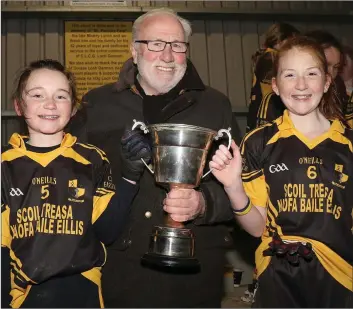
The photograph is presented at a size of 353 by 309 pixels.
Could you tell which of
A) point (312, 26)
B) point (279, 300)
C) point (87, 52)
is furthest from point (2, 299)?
point (312, 26)

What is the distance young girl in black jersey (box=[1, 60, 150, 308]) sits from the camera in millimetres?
2510

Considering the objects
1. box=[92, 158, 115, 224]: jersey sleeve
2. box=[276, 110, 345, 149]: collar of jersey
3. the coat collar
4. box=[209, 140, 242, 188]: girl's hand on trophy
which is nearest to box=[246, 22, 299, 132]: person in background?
the coat collar

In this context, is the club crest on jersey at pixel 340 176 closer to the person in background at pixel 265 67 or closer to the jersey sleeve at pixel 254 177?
the jersey sleeve at pixel 254 177

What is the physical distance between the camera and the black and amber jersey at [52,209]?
2.50m

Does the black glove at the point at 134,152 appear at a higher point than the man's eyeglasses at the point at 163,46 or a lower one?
lower

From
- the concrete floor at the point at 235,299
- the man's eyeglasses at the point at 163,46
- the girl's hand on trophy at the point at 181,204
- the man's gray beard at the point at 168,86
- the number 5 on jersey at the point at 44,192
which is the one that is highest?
the man's eyeglasses at the point at 163,46

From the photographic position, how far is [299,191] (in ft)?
8.79

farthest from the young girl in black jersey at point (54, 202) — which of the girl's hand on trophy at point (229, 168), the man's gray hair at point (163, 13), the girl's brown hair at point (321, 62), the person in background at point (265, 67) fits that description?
the person in background at point (265, 67)

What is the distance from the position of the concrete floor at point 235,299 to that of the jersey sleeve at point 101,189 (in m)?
3.30

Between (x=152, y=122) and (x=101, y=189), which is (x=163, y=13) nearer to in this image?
(x=152, y=122)

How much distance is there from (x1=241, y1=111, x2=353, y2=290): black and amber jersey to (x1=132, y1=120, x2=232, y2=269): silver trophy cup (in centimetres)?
27

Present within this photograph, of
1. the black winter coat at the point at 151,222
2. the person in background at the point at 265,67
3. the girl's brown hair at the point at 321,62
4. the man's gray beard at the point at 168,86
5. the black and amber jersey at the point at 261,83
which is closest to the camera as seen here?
the girl's brown hair at the point at 321,62

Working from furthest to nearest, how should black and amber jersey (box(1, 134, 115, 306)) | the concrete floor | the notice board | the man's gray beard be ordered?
1. the notice board
2. the concrete floor
3. the man's gray beard
4. black and amber jersey (box(1, 134, 115, 306))

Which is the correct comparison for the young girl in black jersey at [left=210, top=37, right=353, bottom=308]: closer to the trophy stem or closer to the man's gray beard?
the trophy stem
